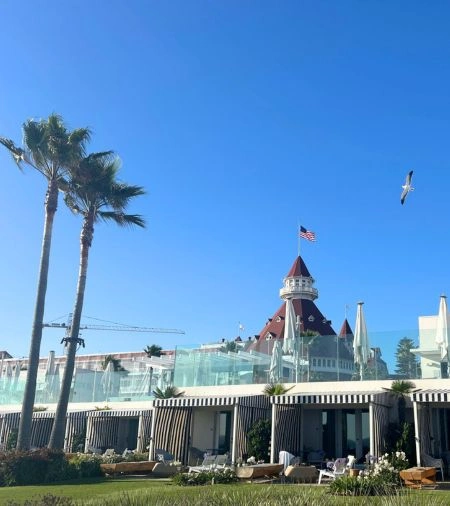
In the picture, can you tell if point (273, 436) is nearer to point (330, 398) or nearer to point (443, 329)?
point (330, 398)

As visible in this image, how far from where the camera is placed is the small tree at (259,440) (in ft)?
71.3

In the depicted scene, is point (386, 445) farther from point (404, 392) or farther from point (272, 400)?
point (272, 400)

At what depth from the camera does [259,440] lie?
71.8 feet

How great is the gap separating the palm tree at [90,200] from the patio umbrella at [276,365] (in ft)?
29.2

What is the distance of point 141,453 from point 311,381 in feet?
24.3

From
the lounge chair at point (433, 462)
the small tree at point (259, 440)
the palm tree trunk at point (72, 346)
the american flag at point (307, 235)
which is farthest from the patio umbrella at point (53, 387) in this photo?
the american flag at point (307, 235)

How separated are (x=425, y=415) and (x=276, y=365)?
6.68m

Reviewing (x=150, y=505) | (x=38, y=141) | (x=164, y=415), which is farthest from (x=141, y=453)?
(x=150, y=505)

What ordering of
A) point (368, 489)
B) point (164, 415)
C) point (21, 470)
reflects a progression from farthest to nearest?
point (164, 415), point (21, 470), point (368, 489)

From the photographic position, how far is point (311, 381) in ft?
78.1

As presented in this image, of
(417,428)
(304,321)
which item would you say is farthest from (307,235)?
(417,428)

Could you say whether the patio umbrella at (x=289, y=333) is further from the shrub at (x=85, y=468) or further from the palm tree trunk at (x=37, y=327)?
the palm tree trunk at (x=37, y=327)

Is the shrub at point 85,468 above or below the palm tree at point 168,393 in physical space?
below

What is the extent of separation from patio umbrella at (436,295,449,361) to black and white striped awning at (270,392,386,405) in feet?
9.04
